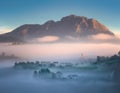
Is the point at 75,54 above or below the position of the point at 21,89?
above

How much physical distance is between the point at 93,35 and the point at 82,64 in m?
0.63

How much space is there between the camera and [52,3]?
7.98m

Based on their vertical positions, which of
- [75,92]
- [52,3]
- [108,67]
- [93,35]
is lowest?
[75,92]

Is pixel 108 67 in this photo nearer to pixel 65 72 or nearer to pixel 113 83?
pixel 113 83

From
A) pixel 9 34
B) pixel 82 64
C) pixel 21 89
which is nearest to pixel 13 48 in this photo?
pixel 9 34

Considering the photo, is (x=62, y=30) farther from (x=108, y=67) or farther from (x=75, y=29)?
(x=108, y=67)

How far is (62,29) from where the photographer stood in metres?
8.01

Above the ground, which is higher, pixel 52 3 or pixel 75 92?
pixel 52 3

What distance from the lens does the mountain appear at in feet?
25.9

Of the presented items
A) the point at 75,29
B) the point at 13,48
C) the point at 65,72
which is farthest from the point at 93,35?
the point at 13,48

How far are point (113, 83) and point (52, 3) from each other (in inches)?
78.5

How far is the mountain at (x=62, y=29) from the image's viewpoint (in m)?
7.89

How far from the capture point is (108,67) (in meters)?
7.94

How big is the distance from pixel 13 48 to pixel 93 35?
63.6 inches
